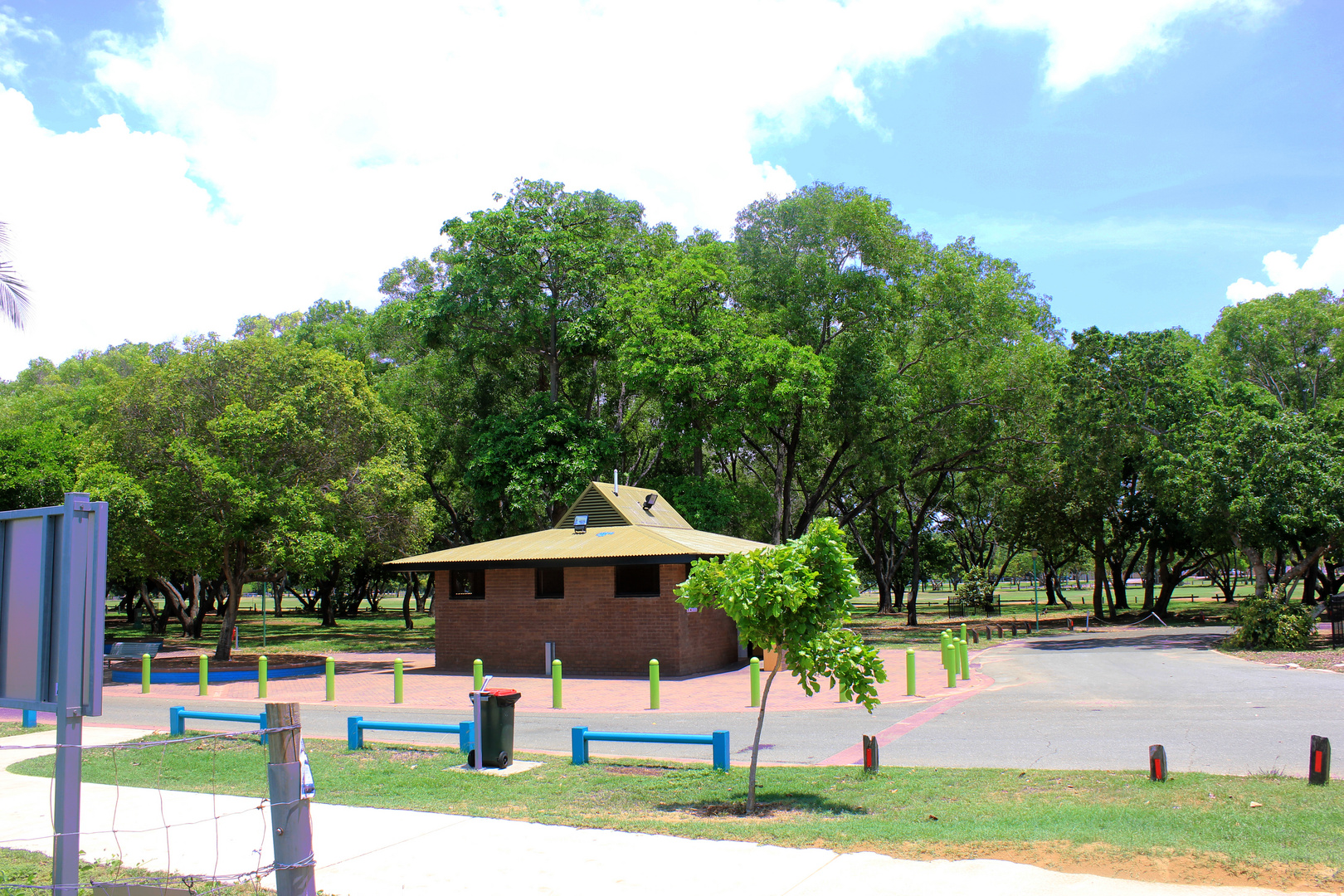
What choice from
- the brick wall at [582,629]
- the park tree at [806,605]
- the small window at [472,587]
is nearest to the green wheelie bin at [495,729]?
the park tree at [806,605]

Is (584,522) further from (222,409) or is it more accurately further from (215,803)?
(215,803)

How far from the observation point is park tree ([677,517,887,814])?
27.4ft

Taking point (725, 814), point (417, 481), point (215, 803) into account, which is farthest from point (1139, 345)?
point (215, 803)

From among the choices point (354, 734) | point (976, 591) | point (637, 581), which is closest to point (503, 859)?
point (354, 734)

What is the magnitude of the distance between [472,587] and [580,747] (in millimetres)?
15386

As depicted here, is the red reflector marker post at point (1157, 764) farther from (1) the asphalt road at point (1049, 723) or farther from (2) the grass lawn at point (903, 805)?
(1) the asphalt road at point (1049, 723)

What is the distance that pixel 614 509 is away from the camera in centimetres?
2519

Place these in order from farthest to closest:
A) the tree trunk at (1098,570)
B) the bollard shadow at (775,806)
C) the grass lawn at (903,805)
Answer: the tree trunk at (1098,570)
the bollard shadow at (775,806)
the grass lawn at (903,805)

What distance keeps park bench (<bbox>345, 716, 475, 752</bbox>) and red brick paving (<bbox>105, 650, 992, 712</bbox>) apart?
4.90 m

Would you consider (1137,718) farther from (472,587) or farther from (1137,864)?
(472,587)

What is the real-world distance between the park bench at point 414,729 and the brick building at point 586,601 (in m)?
9.48

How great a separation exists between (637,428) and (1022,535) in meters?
22.1

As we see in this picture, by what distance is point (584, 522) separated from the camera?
83.0 feet

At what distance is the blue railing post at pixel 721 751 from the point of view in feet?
33.3
